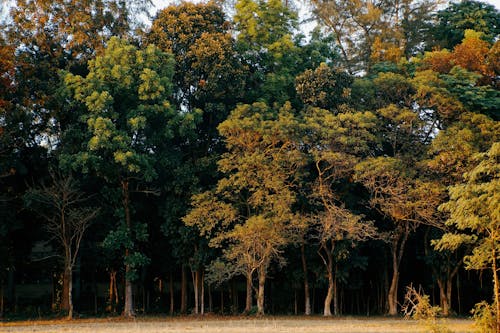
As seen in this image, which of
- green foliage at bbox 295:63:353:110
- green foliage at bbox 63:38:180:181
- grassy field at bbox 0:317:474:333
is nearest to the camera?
grassy field at bbox 0:317:474:333


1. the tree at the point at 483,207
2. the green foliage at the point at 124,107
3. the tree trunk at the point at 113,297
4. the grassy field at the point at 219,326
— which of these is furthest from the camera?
the tree trunk at the point at 113,297

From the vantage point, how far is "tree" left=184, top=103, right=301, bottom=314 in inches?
1023

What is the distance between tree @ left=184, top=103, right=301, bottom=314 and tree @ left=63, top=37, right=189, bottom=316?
222 cm

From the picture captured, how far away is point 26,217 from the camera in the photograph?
98.7 feet

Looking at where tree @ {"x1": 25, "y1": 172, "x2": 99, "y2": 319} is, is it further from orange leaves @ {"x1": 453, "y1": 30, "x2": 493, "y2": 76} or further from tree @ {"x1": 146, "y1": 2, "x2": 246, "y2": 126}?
orange leaves @ {"x1": 453, "y1": 30, "x2": 493, "y2": 76}

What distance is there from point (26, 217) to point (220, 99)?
9736mm

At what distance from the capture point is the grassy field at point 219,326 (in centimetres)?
1975

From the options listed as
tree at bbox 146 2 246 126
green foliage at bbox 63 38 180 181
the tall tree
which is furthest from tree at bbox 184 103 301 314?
green foliage at bbox 63 38 180 181

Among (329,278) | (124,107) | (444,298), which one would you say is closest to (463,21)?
(444,298)

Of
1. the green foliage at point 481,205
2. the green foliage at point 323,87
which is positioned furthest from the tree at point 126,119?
the green foliage at point 481,205

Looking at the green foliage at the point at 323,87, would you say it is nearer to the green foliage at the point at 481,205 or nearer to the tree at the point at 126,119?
the tree at the point at 126,119

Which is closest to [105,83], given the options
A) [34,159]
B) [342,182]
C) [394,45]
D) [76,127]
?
[76,127]

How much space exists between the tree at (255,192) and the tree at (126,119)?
7.28 ft

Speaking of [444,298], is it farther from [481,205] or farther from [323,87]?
[481,205]
